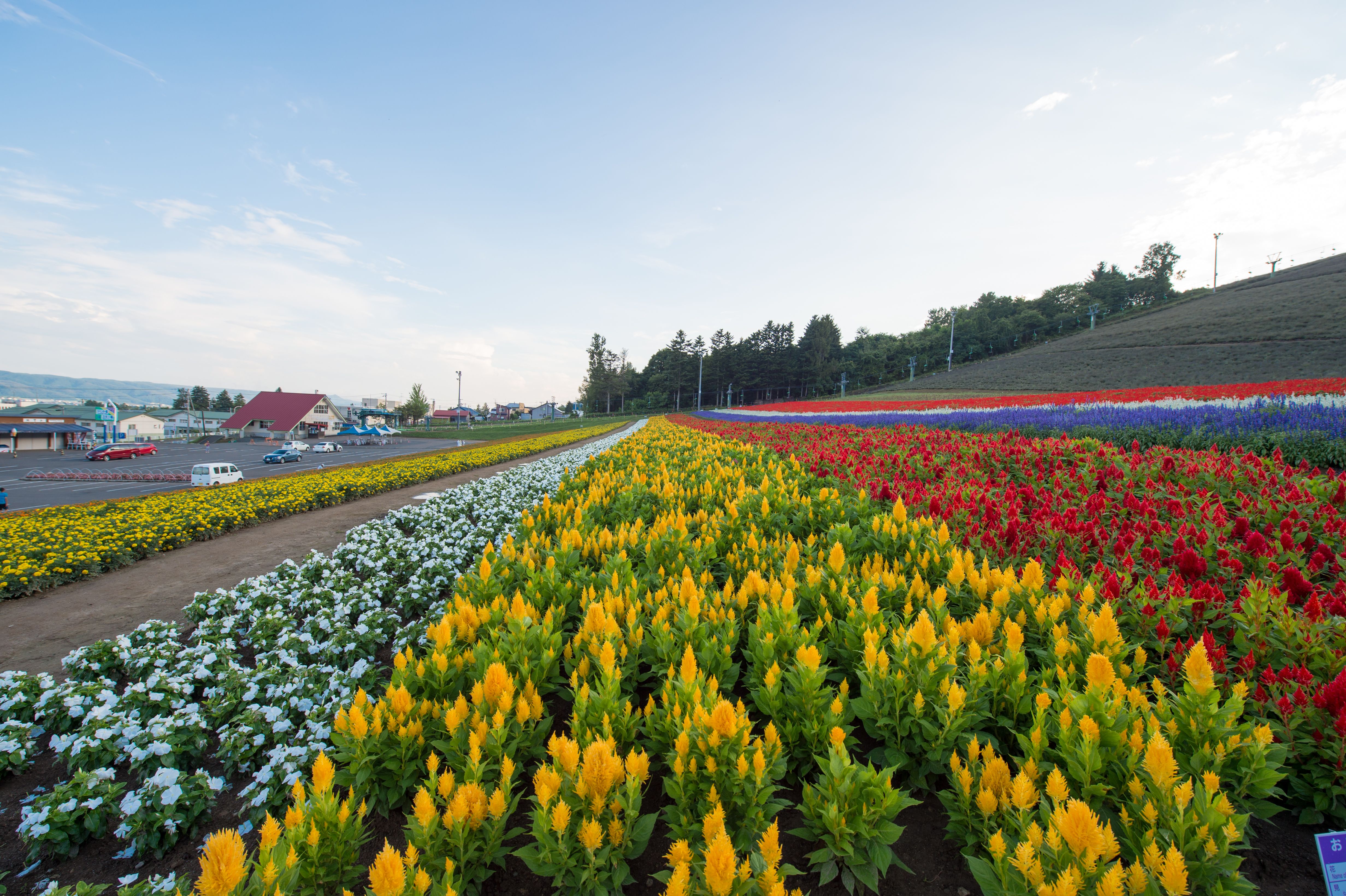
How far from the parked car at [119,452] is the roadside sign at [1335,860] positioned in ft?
169

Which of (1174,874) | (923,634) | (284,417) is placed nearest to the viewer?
(1174,874)

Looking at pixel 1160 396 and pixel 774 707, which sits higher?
pixel 1160 396

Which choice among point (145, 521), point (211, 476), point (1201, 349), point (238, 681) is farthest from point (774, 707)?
point (1201, 349)

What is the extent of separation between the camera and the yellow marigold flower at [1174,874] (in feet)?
4.29

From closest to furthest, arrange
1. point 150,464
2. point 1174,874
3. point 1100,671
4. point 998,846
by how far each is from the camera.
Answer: point 1174,874, point 998,846, point 1100,671, point 150,464

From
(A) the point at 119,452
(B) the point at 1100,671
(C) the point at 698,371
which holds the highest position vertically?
(C) the point at 698,371

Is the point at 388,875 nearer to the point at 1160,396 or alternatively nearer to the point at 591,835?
the point at 591,835

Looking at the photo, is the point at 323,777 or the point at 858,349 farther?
the point at 858,349

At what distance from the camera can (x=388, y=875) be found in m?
1.41

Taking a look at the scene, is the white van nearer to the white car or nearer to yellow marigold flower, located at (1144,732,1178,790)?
the white car

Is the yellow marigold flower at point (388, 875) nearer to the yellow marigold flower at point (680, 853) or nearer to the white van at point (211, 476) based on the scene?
the yellow marigold flower at point (680, 853)

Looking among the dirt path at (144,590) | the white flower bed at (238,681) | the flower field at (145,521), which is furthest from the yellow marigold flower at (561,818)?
the flower field at (145,521)

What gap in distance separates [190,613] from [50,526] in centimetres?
678

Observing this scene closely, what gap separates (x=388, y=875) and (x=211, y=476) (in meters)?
24.7
